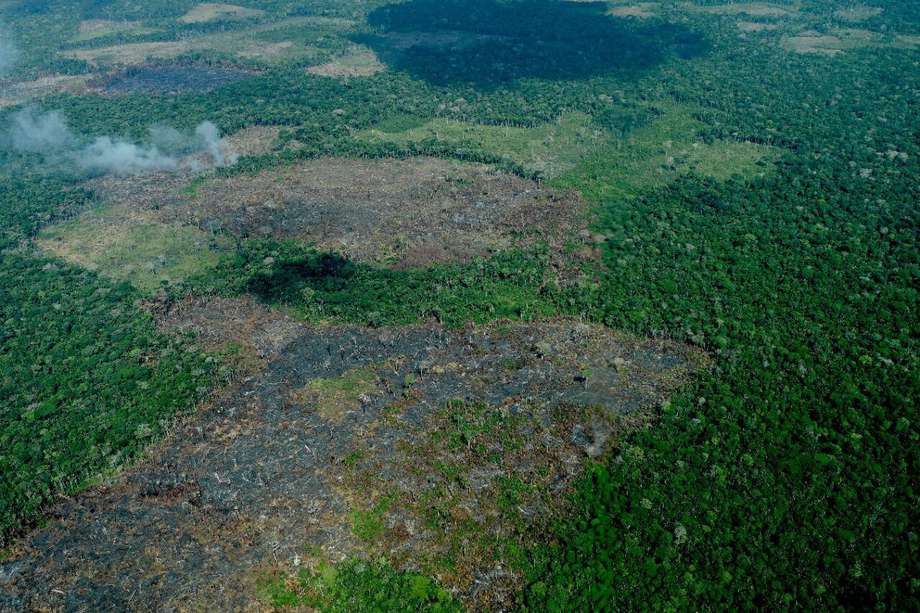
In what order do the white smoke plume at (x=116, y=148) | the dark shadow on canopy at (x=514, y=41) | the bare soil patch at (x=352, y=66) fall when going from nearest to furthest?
the white smoke plume at (x=116, y=148)
the dark shadow on canopy at (x=514, y=41)
the bare soil patch at (x=352, y=66)

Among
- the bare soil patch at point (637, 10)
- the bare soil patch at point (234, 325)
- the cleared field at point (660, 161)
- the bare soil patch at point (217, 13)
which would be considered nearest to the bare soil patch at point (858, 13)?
the bare soil patch at point (637, 10)

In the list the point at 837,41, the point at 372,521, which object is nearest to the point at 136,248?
the point at 372,521

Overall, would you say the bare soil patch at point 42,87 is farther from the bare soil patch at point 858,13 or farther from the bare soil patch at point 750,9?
the bare soil patch at point 858,13

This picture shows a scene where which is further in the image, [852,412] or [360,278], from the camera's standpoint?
[360,278]

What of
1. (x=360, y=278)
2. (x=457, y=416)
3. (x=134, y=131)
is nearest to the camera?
(x=457, y=416)

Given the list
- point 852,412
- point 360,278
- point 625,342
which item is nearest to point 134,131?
point 360,278

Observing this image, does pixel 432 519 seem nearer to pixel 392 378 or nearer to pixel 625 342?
pixel 392 378
